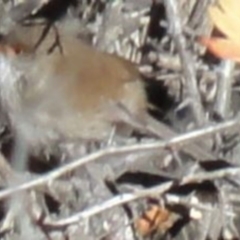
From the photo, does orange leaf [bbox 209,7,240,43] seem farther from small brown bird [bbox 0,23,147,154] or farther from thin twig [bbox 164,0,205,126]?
small brown bird [bbox 0,23,147,154]

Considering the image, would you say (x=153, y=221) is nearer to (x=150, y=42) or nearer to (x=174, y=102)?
(x=174, y=102)

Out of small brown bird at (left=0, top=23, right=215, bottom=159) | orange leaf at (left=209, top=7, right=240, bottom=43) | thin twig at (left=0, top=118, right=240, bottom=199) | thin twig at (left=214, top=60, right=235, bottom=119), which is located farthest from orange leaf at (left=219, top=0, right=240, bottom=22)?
thin twig at (left=0, top=118, right=240, bottom=199)

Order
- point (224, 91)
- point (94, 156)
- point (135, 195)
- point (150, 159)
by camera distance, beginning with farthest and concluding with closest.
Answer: point (224, 91)
point (150, 159)
point (135, 195)
point (94, 156)

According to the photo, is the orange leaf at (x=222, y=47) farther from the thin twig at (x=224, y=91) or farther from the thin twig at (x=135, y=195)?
the thin twig at (x=135, y=195)

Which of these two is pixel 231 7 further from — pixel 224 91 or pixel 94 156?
pixel 94 156

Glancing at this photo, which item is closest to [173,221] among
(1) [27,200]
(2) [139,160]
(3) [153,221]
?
(3) [153,221]

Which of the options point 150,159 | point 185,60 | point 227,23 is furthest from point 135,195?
point 227,23
